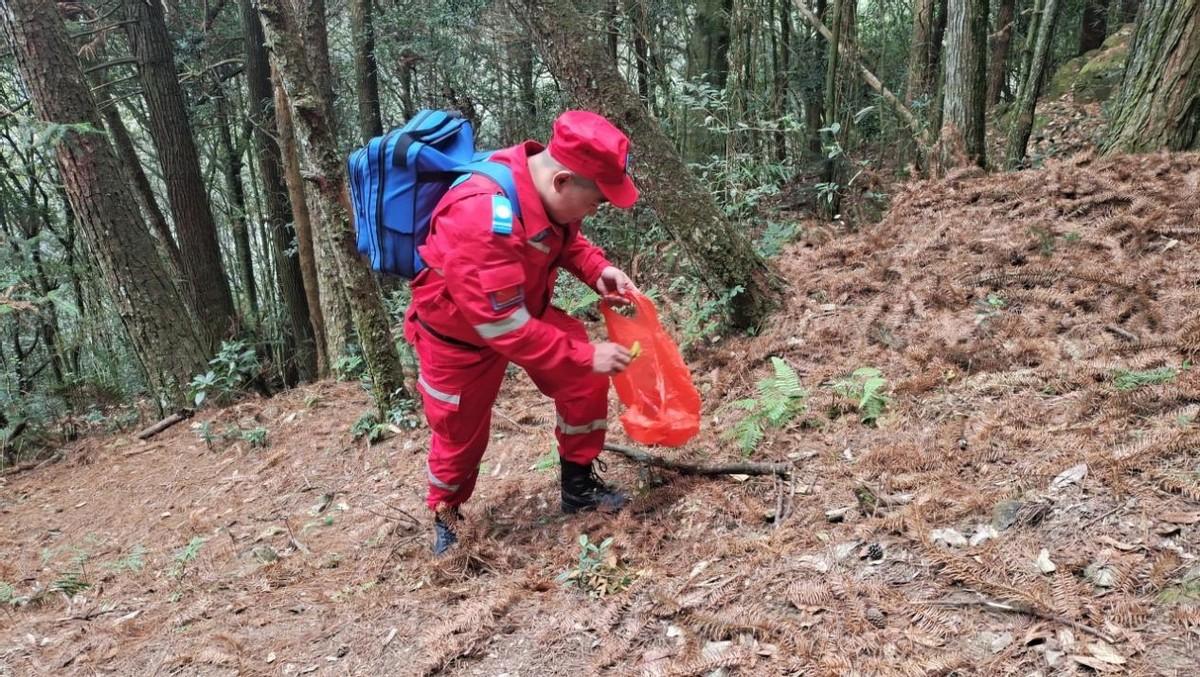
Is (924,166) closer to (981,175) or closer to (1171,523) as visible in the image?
(981,175)

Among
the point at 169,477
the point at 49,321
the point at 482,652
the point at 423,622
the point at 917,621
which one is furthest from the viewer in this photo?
the point at 49,321

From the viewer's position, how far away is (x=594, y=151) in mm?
2838

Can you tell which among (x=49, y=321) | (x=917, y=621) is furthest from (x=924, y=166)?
(x=49, y=321)

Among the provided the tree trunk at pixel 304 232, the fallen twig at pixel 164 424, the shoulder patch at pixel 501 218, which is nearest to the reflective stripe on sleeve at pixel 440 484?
the shoulder patch at pixel 501 218

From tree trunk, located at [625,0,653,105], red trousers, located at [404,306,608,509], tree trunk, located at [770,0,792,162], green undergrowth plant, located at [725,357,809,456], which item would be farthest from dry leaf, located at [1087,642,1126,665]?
tree trunk, located at [770,0,792,162]

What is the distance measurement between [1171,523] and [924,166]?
545 cm

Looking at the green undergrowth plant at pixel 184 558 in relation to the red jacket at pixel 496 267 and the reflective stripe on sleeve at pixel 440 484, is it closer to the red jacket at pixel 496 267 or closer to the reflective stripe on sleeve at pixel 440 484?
the reflective stripe on sleeve at pixel 440 484

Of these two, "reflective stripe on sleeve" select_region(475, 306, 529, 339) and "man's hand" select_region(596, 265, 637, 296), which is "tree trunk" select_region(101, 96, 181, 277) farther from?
"reflective stripe on sleeve" select_region(475, 306, 529, 339)

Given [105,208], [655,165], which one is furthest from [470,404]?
[105,208]

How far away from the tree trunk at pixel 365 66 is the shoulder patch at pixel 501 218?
10932 millimetres

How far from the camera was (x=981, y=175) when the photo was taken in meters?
5.98

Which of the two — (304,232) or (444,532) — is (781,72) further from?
(444,532)

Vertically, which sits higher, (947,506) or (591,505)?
(947,506)

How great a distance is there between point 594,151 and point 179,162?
10240 millimetres
